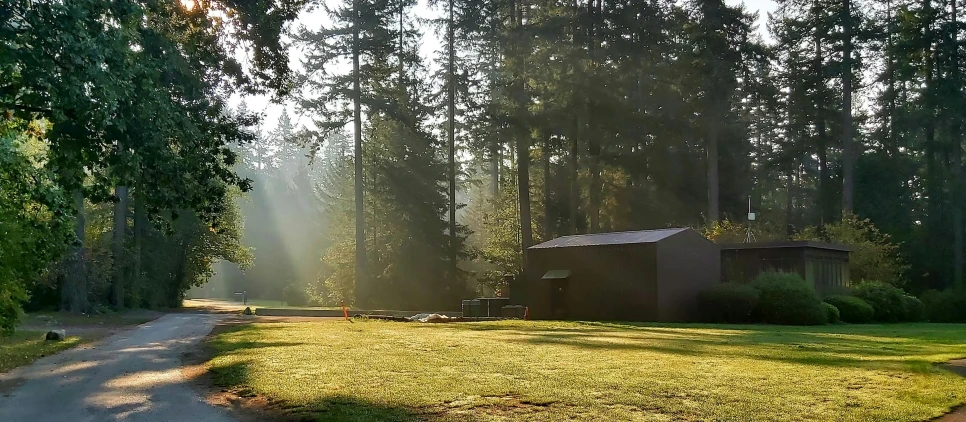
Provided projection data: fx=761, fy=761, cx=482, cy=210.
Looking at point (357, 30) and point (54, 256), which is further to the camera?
point (357, 30)

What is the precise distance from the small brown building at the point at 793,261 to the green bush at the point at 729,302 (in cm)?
399

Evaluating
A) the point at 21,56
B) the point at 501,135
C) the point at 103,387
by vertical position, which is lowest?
the point at 103,387

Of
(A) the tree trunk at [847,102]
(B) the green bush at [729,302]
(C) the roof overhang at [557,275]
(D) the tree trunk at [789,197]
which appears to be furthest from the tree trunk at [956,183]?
(C) the roof overhang at [557,275]

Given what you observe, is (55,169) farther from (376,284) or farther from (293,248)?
(293,248)

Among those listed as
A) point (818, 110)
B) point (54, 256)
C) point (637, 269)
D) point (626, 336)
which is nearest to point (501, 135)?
point (637, 269)

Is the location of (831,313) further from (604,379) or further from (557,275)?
(604,379)

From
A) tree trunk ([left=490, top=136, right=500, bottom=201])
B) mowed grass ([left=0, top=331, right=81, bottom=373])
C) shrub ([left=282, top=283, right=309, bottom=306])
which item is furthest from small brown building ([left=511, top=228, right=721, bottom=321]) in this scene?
shrub ([left=282, top=283, right=309, bottom=306])

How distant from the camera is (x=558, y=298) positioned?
30703 millimetres

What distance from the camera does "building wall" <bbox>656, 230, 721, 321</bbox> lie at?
2752 centimetres

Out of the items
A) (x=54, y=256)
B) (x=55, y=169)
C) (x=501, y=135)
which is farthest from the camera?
(x=501, y=135)

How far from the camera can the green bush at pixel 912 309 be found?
98.3 ft

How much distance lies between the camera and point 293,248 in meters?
75.3

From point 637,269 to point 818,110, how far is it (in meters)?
23.6

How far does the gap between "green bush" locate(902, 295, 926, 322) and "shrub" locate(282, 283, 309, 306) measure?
45.6m
